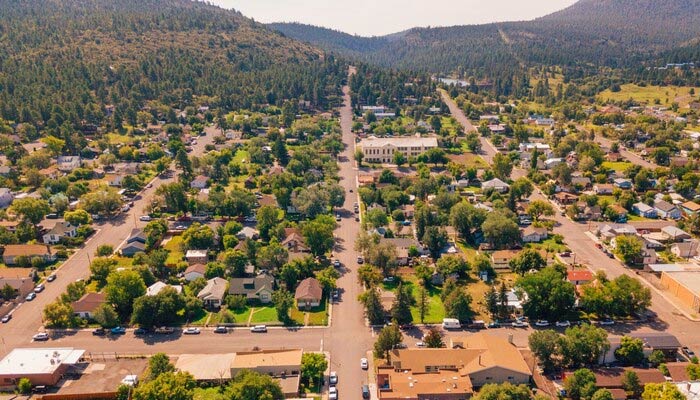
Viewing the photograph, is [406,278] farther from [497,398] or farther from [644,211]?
[644,211]

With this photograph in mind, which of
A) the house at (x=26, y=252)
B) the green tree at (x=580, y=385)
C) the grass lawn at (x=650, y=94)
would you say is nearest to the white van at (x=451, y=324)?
the green tree at (x=580, y=385)

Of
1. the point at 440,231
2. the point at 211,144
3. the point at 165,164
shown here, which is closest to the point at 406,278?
the point at 440,231

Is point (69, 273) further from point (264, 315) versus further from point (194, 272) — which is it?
point (264, 315)

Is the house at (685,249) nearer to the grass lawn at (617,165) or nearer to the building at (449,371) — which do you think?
the building at (449,371)

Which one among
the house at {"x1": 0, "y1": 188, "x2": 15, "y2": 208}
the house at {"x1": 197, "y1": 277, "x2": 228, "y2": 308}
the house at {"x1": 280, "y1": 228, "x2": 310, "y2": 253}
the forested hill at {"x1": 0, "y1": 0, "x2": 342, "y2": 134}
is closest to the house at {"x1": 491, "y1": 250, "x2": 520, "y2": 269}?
the house at {"x1": 280, "y1": 228, "x2": 310, "y2": 253}

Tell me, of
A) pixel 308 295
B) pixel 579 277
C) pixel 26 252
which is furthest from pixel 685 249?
pixel 26 252

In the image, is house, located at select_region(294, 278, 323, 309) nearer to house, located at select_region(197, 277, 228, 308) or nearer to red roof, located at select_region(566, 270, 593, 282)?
house, located at select_region(197, 277, 228, 308)
